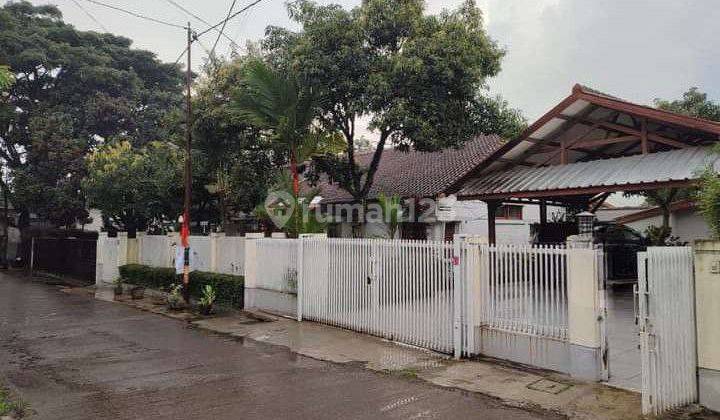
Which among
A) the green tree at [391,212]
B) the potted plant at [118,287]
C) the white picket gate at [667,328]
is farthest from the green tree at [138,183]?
the white picket gate at [667,328]

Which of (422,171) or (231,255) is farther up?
(422,171)

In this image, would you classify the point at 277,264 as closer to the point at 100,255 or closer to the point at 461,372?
the point at 461,372

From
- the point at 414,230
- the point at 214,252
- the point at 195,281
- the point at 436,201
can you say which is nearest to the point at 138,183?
the point at 214,252

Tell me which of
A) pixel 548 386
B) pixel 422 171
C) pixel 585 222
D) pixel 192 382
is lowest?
pixel 192 382

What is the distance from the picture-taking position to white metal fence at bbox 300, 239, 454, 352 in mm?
7977

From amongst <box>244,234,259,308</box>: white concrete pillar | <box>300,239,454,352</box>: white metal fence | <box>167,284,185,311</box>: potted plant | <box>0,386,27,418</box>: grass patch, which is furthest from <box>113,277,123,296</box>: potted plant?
<box>0,386,27,418</box>: grass patch

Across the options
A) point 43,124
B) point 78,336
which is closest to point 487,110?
point 78,336

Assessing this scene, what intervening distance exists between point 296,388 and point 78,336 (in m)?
6.17

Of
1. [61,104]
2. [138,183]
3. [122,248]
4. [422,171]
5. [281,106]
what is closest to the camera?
[281,106]

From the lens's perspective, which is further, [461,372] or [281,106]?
[281,106]

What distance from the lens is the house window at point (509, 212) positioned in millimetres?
20853

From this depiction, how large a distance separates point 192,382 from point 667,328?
228 inches

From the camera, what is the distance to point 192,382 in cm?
679

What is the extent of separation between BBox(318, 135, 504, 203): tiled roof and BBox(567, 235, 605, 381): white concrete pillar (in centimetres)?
1077
